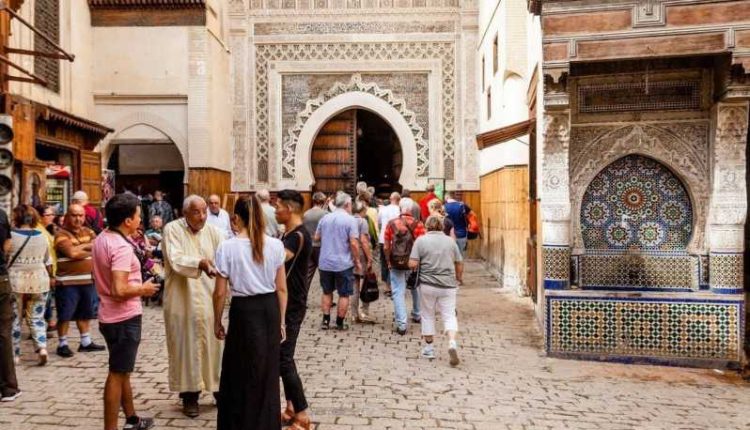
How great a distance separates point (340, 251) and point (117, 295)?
347cm

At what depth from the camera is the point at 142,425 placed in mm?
3846

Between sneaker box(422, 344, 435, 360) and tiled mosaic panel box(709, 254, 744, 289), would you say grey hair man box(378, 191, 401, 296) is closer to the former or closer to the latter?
sneaker box(422, 344, 435, 360)

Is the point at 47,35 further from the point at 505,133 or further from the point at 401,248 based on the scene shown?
the point at 505,133

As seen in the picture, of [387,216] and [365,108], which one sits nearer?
[387,216]

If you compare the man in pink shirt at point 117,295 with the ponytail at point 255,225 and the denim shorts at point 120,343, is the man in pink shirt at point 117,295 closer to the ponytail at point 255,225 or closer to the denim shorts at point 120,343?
the denim shorts at point 120,343

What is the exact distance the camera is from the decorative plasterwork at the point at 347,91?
44.8ft

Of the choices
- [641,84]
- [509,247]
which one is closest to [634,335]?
[641,84]

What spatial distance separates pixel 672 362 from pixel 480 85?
27.3 feet

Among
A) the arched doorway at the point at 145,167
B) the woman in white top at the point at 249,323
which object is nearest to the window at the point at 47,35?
the arched doorway at the point at 145,167

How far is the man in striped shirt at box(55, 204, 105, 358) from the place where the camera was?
224 inches

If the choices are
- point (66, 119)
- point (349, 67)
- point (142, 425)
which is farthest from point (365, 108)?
point (142, 425)

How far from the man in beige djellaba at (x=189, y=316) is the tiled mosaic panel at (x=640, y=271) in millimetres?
4011

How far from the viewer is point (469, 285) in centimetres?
1020

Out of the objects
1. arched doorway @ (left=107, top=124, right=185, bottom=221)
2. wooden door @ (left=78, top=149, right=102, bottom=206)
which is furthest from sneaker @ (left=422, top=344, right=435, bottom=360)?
arched doorway @ (left=107, top=124, right=185, bottom=221)
